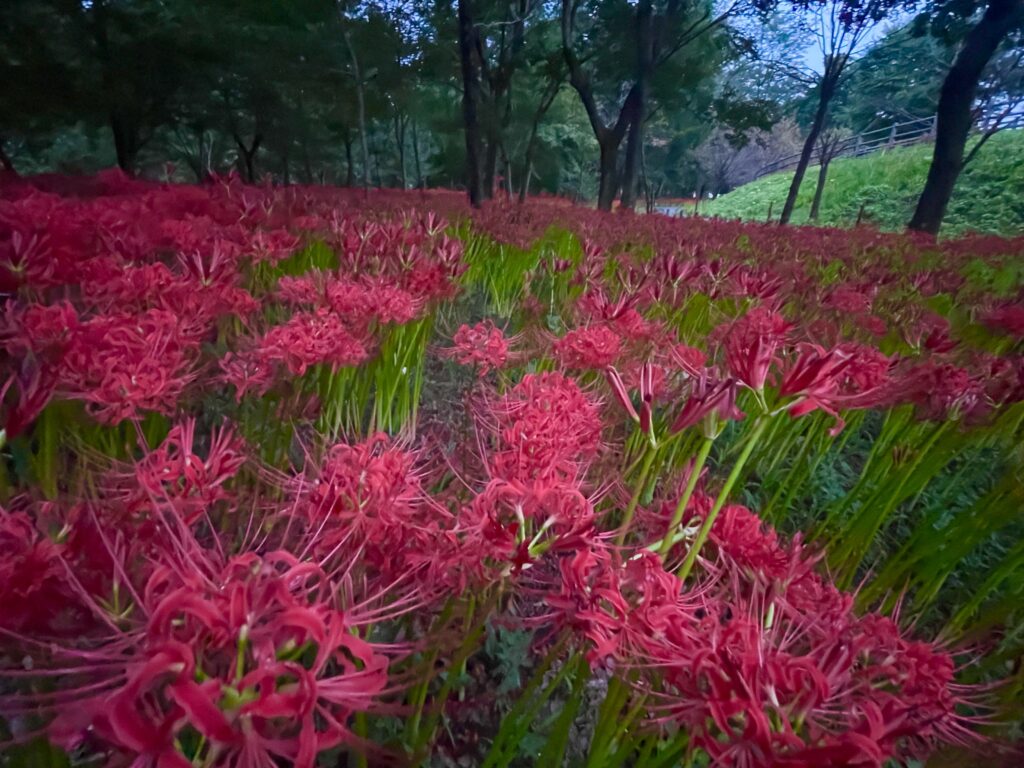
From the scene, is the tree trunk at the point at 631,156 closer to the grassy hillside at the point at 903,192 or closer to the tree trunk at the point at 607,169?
the tree trunk at the point at 607,169

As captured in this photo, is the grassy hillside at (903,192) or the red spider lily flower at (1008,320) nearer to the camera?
the red spider lily flower at (1008,320)

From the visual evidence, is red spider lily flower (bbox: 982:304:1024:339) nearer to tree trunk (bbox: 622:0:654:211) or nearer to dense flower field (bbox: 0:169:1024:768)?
dense flower field (bbox: 0:169:1024:768)

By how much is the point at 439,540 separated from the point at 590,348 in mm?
812

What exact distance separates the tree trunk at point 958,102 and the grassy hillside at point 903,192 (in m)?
3.26

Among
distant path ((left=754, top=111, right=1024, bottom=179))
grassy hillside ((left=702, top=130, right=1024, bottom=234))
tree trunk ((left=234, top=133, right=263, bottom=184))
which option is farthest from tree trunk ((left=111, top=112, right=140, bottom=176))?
distant path ((left=754, top=111, right=1024, bottom=179))

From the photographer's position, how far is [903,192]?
48.9 feet

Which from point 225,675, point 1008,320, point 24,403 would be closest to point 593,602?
point 225,675

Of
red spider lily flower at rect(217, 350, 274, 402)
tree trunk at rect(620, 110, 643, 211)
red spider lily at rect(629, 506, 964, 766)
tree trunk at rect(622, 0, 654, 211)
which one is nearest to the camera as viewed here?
red spider lily at rect(629, 506, 964, 766)

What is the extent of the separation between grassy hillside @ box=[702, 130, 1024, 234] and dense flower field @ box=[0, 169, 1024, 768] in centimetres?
1161

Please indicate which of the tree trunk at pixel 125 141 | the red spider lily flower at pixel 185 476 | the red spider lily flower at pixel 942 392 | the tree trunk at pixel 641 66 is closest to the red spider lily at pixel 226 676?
the red spider lily flower at pixel 185 476

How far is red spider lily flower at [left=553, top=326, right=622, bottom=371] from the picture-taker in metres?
1.34

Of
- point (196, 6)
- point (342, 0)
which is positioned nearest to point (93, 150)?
point (196, 6)

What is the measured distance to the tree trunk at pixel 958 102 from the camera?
6941 mm

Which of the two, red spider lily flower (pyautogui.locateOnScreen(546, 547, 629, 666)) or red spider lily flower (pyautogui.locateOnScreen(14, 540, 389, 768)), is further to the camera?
red spider lily flower (pyautogui.locateOnScreen(546, 547, 629, 666))
